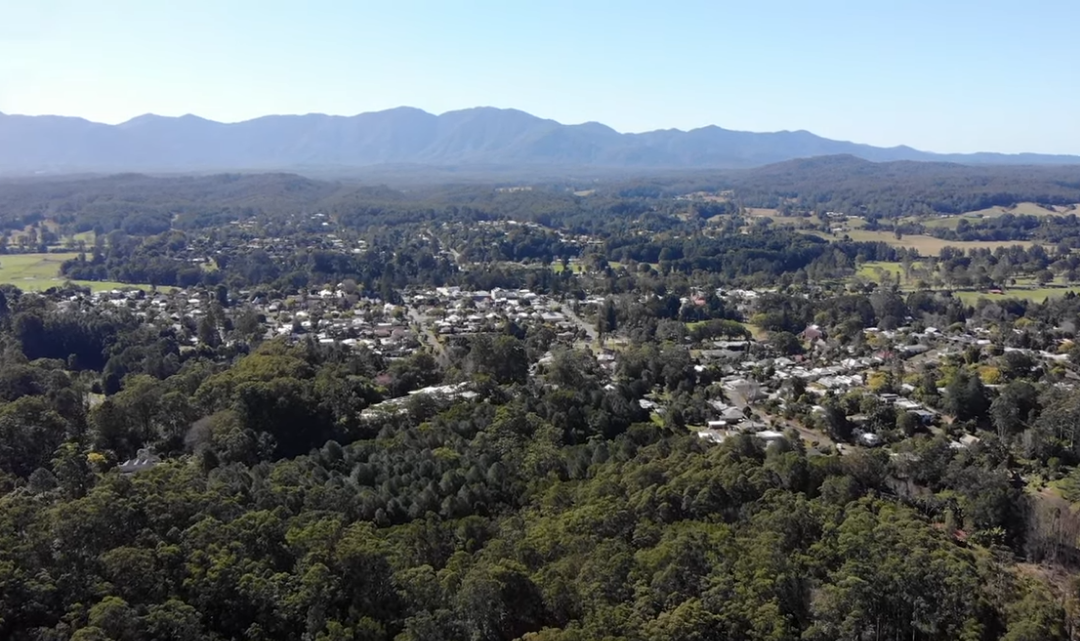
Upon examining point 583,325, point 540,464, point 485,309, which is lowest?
point 583,325

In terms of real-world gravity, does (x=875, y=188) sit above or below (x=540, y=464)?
above

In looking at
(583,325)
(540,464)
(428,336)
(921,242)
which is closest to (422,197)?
(921,242)

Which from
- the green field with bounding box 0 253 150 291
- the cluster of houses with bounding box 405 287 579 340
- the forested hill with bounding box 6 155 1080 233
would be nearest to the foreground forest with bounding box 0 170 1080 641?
the cluster of houses with bounding box 405 287 579 340

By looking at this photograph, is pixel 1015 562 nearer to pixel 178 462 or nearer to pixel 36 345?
pixel 178 462

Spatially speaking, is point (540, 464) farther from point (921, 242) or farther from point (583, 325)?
point (921, 242)

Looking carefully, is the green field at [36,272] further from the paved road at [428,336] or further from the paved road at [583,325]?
the paved road at [583,325]

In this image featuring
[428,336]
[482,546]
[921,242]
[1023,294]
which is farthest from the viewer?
[921,242]

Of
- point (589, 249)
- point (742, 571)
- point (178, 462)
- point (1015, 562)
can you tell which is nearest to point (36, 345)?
point (178, 462)

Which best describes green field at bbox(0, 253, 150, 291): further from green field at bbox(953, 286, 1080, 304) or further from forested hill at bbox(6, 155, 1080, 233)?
green field at bbox(953, 286, 1080, 304)
